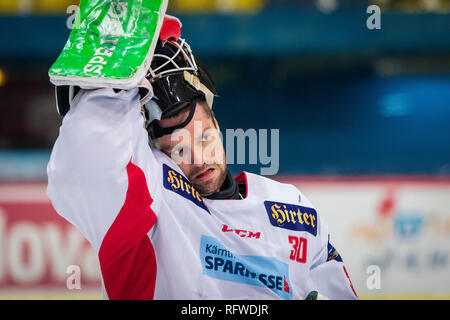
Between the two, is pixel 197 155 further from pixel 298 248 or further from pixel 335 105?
pixel 335 105

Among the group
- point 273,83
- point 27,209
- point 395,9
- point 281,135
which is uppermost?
point 395,9

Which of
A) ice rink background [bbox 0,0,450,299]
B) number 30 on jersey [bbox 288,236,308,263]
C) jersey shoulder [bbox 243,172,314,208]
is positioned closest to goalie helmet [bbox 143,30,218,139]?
jersey shoulder [bbox 243,172,314,208]

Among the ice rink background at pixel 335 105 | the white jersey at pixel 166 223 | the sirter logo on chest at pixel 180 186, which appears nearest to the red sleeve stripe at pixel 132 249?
the white jersey at pixel 166 223

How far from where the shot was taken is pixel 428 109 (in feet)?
19.2

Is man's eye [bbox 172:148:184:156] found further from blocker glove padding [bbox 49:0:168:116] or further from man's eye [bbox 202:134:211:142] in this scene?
blocker glove padding [bbox 49:0:168:116]

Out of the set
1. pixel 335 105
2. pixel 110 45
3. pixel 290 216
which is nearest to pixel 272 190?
pixel 290 216

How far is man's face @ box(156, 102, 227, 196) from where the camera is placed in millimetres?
1475

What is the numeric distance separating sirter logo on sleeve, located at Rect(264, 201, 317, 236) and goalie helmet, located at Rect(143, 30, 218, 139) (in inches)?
15.2

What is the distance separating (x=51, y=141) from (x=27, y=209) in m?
1.60

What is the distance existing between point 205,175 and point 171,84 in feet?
0.96

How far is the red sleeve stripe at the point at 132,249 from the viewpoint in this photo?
120 cm

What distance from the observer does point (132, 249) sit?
1316mm
